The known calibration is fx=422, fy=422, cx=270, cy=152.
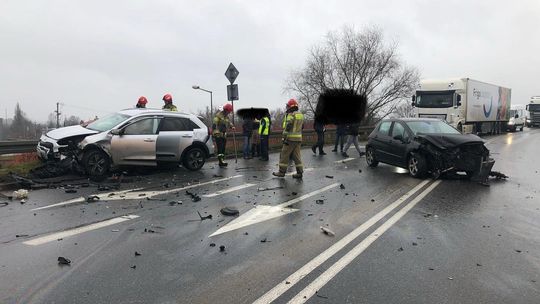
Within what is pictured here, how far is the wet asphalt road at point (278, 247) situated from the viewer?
3797mm

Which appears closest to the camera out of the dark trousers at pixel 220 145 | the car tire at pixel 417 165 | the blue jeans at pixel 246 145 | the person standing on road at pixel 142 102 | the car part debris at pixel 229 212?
the car part debris at pixel 229 212

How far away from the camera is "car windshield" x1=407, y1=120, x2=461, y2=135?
10897 mm

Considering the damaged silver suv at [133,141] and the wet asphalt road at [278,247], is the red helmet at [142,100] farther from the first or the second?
the wet asphalt road at [278,247]

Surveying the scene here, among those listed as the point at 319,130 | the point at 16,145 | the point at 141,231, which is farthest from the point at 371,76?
the point at 141,231

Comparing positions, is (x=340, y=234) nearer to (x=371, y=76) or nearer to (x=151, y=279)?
(x=151, y=279)

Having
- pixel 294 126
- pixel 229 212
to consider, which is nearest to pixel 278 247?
pixel 229 212

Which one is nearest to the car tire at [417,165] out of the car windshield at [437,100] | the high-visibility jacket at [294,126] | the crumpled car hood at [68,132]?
the high-visibility jacket at [294,126]

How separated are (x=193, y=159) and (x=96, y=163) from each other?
8.39 ft

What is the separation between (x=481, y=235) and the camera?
220 inches

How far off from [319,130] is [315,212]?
31.4 ft

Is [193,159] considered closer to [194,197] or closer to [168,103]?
[168,103]

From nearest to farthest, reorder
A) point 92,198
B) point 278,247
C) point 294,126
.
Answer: point 278,247, point 92,198, point 294,126

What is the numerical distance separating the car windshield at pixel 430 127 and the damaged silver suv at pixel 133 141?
548 centimetres

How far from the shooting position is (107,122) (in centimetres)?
1031
